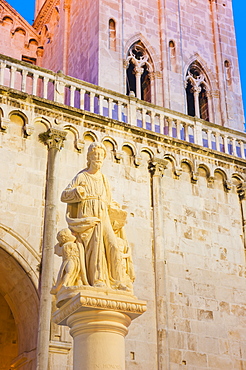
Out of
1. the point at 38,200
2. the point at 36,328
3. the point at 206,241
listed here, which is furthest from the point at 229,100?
the point at 36,328

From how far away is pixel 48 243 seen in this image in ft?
37.4

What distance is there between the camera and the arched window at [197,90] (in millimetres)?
19609

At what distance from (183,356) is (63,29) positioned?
1267cm

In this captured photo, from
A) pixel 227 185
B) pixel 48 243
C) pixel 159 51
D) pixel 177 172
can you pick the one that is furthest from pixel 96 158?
pixel 159 51

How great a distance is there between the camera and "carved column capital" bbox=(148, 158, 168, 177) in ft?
43.8

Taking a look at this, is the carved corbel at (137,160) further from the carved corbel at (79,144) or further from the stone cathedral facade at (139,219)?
the carved corbel at (79,144)

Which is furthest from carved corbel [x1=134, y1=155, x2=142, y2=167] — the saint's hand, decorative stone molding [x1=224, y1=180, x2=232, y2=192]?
the saint's hand

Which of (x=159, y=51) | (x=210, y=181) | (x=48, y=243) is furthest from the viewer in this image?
(x=159, y=51)

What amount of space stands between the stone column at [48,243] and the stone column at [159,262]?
2.18m

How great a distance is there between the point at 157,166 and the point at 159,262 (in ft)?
7.08

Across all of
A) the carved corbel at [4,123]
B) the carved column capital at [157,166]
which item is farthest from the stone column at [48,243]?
the carved column capital at [157,166]

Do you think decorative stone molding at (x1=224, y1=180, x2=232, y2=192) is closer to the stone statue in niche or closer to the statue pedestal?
the stone statue in niche

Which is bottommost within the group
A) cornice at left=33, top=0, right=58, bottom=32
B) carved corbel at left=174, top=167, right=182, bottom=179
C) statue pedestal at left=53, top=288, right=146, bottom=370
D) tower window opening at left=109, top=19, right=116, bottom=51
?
statue pedestal at left=53, top=288, right=146, bottom=370

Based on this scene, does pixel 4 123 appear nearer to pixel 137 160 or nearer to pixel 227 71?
pixel 137 160
